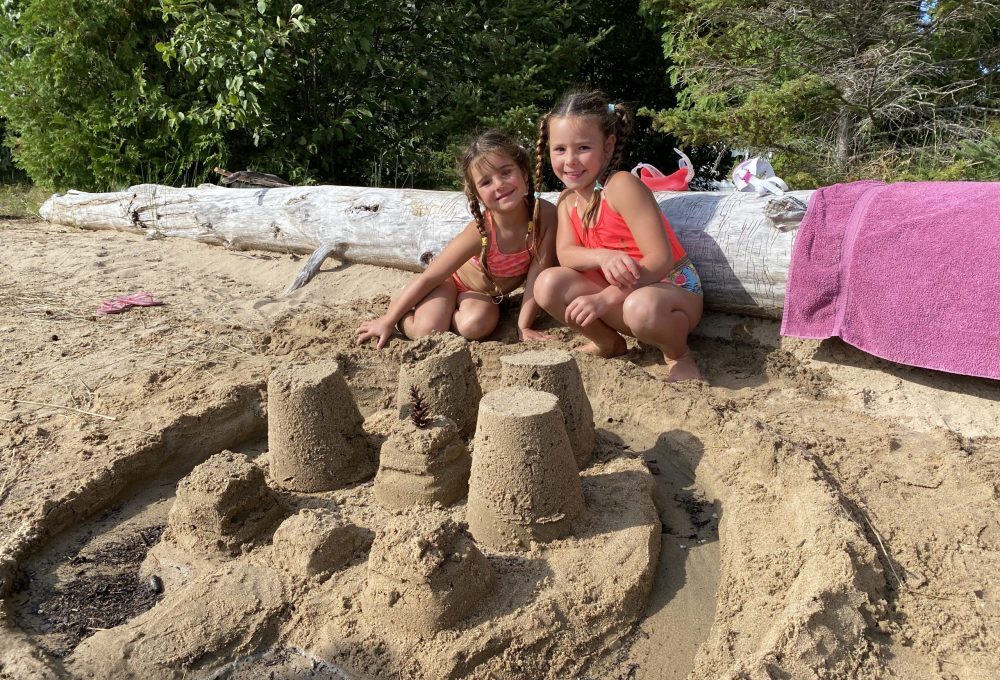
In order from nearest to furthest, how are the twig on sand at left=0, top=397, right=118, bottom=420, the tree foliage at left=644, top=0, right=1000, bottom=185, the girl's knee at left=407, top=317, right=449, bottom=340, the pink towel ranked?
the pink towel < the twig on sand at left=0, top=397, right=118, bottom=420 < the girl's knee at left=407, top=317, right=449, bottom=340 < the tree foliage at left=644, top=0, right=1000, bottom=185

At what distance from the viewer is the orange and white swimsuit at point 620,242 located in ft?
11.5

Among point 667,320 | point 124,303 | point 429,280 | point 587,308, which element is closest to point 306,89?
point 124,303

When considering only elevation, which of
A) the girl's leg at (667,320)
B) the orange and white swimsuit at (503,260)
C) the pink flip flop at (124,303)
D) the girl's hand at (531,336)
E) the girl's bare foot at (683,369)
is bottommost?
the girl's bare foot at (683,369)

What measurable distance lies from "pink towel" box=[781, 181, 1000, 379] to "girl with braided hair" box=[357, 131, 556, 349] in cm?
126

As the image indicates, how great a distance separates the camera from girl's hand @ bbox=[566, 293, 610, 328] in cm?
333

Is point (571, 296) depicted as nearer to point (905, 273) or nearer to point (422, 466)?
point (422, 466)

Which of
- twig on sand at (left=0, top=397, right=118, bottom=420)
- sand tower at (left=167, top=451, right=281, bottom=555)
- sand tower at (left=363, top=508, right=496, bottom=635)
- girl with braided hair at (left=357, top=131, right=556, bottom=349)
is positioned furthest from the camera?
girl with braided hair at (left=357, top=131, right=556, bottom=349)

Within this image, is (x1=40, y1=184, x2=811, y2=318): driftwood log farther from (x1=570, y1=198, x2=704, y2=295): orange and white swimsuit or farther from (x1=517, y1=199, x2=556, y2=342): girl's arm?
(x1=517, y1=199, x2=556, y2=342): girl's arm

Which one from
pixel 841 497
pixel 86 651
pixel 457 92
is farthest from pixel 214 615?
pixel 457 92

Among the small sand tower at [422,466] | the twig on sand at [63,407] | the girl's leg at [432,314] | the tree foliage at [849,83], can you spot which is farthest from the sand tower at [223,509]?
the tree foliage at [849,83]

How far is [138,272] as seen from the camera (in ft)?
17.5

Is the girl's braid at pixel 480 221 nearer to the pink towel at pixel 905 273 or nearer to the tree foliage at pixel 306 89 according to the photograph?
the pink towel at pixel 905 273

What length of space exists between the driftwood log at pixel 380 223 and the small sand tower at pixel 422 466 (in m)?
1.85

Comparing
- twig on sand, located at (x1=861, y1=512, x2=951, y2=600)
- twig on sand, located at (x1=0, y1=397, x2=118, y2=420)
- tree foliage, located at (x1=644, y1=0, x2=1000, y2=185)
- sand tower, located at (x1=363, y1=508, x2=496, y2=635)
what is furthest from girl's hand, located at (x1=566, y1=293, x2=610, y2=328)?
tree foliage, located at (x1=644, y1=0, x2=1000, y2=185)
